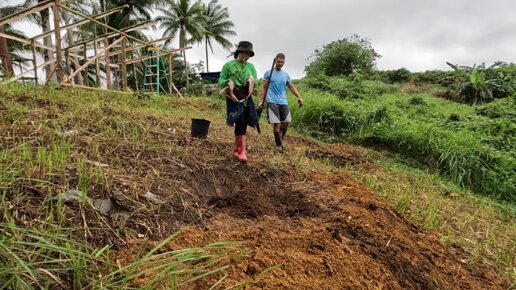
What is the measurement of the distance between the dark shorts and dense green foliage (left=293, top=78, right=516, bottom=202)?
2.37m

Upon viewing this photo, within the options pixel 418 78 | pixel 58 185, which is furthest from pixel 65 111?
pixel 418 78

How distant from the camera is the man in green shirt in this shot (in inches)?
157

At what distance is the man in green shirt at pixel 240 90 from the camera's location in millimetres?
3990

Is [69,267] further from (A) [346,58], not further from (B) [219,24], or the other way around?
(B) [219,24]

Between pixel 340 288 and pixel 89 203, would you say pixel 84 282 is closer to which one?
pixel 89 203

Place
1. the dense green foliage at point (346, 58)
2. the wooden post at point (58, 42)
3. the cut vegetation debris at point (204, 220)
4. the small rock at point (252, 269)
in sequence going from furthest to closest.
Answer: the dense green foliage at point (346, 58) → the wooden post at point (58, 42) → the small rock at point (252, 269) → the cut vegetation debris at point (204, 220)

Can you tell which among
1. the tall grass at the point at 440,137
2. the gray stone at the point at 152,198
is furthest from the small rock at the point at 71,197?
the tall grass at the point at 440,137

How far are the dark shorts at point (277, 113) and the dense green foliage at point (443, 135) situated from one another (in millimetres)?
2370

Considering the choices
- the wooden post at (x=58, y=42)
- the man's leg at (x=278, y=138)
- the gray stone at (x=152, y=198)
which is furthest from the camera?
the wooden post at (x=58, y=42)

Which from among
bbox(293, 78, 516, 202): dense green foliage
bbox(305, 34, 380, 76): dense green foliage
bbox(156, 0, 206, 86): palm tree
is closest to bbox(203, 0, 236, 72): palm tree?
bbox(156, 0, 206, 86): palm tree

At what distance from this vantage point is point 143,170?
295cm

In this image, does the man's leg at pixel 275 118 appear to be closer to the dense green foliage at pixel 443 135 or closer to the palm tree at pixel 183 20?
the dense green foliage at pixel 443 135

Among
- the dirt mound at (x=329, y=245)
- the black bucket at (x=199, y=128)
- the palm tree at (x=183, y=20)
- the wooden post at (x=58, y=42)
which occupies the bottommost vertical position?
the dirt mound at (x=329, y=245)

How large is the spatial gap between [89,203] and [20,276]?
716 millimetres
